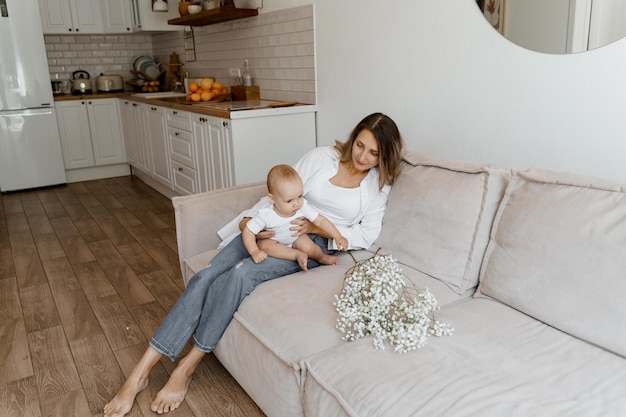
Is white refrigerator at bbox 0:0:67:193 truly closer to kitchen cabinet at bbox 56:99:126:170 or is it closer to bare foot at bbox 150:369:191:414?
kitchen cabinet at bbox 56:99:126:170

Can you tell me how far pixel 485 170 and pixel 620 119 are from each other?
499 millimetres

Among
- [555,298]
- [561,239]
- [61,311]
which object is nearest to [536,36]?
[561,239]

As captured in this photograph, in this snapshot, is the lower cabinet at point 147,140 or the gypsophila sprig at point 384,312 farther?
the lower cabinet at point 147,140

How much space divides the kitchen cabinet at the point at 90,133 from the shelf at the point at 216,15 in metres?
1.62

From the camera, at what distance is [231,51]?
4391 mm

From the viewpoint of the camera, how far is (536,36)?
6.62 ft

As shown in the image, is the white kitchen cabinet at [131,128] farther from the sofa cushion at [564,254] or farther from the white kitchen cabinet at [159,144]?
the sofa cushion at [564,254]

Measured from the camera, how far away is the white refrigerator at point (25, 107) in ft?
15.8

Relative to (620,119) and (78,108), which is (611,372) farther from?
(78,108)

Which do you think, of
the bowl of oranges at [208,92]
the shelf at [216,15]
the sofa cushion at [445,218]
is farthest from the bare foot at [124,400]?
the shelf at [216,15]

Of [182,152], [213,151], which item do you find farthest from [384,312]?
[182,152]

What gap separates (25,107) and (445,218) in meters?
Result: 4.63

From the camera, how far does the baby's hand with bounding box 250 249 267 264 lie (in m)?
1.93

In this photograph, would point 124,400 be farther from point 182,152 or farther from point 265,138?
point 182,152
